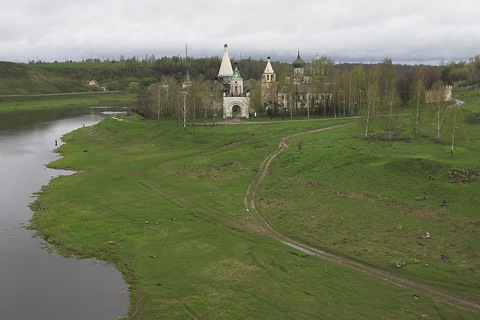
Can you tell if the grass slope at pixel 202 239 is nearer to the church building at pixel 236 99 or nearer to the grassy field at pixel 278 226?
the grassy field at pixel 278 226

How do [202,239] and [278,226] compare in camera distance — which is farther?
[278,226]

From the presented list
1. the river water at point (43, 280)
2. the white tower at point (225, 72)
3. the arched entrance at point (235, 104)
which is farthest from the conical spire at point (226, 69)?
the river water at point (43, 280)

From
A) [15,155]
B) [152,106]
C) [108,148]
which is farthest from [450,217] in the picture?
[152,106]

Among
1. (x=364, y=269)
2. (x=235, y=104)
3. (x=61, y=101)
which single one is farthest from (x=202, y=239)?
(x=61, y=101)

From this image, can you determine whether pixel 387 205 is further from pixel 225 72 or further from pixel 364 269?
pixel 225 72

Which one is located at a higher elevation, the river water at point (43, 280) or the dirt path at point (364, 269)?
the dirt path at point (364, 269)

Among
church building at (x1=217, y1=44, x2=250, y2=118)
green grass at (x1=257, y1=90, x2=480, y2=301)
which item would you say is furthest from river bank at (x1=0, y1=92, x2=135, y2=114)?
green grass at (x1=257, y1=90, x2=480, y2=301)

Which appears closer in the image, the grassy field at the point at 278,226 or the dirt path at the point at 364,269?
the dirt path at the point at 364,269
